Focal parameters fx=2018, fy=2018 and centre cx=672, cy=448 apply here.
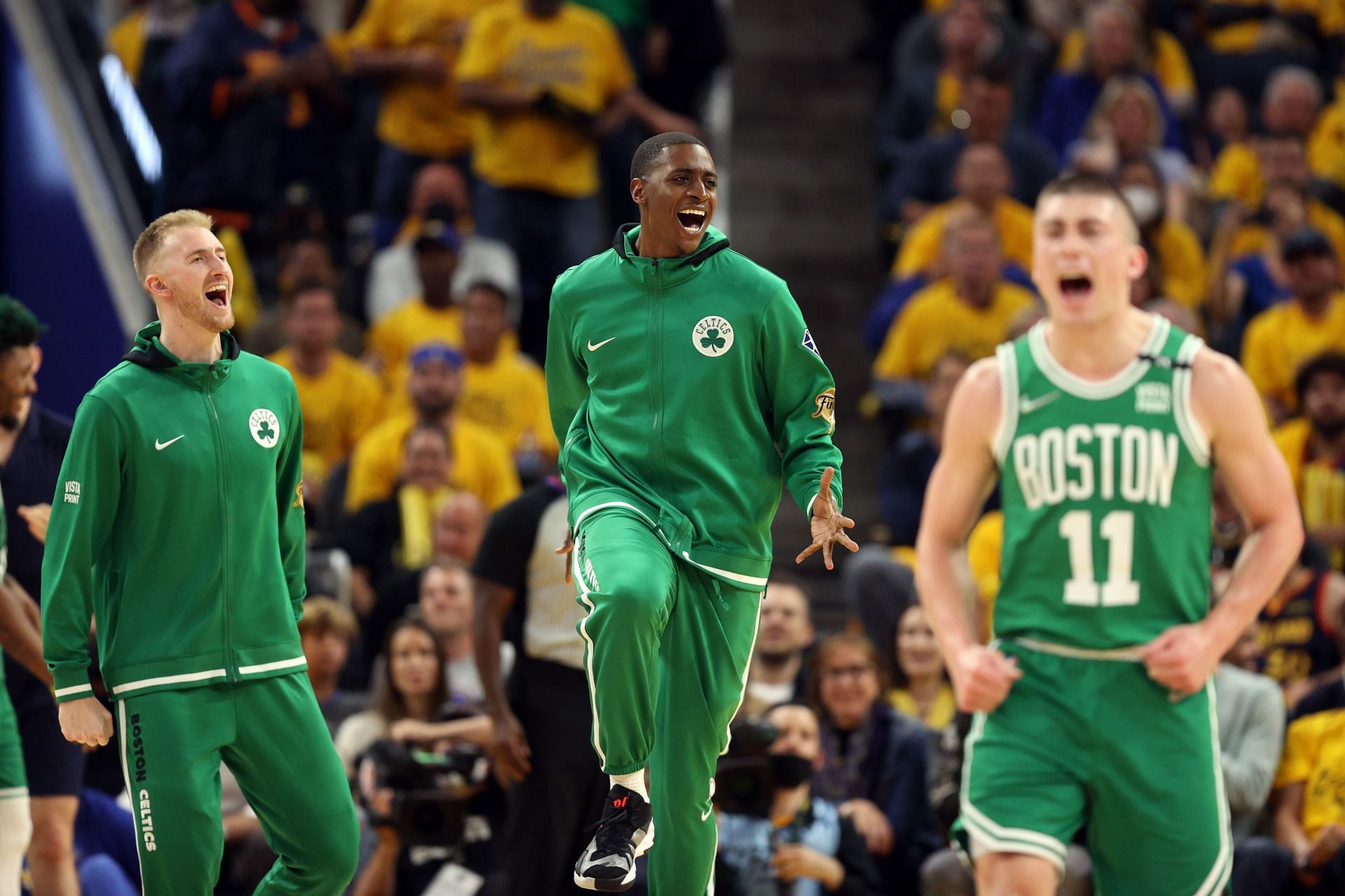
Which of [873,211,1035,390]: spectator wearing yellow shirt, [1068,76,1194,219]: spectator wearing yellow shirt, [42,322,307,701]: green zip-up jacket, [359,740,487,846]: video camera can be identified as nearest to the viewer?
[42,322,307,701]: green zip-up jacket

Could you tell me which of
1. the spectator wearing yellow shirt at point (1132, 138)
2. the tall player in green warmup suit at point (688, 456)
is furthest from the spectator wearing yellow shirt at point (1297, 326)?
the tall player in green warmup suit at point (688, 456)

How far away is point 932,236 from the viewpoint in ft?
39.9

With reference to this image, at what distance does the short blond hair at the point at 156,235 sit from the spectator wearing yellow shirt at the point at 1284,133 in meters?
9.21

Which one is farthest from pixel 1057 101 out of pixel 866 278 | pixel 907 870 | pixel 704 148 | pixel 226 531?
pixel 226 531

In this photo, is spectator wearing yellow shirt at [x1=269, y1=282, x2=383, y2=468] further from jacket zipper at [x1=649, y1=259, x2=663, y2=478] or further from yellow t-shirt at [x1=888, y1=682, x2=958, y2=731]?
jacket zipper at [x1=649, y1=259, x2=663, y2=478]

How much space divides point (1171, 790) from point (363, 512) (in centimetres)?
597

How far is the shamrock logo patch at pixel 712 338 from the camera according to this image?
572 cm

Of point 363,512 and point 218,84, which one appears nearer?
point 363,512

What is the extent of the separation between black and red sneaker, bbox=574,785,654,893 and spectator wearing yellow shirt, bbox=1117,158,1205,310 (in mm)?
7539

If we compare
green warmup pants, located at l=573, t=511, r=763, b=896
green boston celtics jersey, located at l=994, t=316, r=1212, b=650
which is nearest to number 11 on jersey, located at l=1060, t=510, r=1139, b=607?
green boston celtics jersey, located at l=994, t=316, r=1212, b=650

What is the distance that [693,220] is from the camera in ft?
18.9

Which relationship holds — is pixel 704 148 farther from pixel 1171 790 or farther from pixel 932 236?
pixel 932 236

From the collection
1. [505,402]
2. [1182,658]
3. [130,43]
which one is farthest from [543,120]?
[1182,658]

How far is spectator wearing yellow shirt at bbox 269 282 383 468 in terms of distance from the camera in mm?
11375
